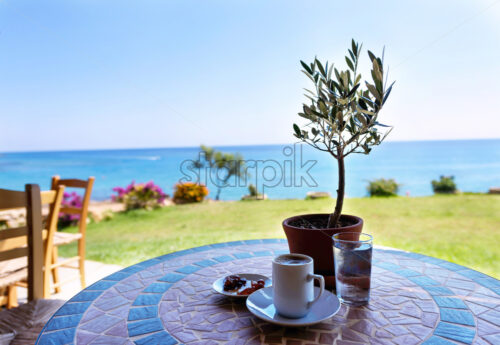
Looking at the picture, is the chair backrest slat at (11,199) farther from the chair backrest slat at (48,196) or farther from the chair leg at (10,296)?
the chair leg at (10,296)

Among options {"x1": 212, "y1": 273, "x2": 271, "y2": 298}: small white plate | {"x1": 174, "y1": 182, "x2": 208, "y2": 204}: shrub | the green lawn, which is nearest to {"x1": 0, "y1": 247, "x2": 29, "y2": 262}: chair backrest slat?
{"x1": 212, "y1": 273, "x2": 271, "y2": 298}: small white plate

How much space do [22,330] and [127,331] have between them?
70 cm

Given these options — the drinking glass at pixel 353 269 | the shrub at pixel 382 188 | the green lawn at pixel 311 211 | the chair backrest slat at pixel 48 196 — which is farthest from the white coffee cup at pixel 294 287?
the shrub at pixel 382 188

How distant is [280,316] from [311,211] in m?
5.56

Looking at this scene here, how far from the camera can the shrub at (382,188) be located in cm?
776

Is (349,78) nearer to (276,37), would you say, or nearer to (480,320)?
(480,320)

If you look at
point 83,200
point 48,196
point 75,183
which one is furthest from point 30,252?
point 75,183

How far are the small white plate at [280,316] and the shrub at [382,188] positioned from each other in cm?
760

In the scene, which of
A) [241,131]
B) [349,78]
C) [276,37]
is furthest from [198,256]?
[241,131]

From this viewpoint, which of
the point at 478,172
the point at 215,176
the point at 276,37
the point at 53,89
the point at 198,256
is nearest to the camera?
the point at 198,256

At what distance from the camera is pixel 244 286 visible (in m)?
0.85

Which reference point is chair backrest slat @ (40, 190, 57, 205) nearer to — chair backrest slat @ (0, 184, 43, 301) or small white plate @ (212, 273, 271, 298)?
chair backrest slat @ (0, 184, 43, 301)

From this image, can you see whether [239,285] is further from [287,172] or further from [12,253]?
[287,172]

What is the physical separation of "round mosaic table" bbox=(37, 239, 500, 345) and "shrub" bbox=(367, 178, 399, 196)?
23.4 ft
